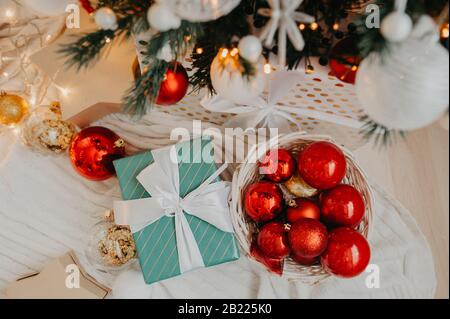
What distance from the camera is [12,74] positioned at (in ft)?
3.83

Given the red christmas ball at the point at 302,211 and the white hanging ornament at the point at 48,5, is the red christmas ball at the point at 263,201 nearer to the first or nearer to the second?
the red christmas ball at the point at 302,211

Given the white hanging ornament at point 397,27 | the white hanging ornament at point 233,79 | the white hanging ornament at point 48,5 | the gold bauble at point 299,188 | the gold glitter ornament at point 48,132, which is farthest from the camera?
the gold glitter ornament at point 48,132

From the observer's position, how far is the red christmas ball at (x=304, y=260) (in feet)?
2.98

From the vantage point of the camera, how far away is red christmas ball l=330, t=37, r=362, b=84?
0.72 meters

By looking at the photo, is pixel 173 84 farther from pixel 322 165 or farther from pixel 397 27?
pixel 397 27

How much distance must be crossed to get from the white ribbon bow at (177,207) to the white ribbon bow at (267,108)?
5.7 inches

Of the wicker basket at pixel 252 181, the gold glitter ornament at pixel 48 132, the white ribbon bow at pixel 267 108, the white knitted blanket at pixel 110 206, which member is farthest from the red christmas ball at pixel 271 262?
the gold glitter ornament at pixel 48 132

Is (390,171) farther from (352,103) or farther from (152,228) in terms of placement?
(152,228)

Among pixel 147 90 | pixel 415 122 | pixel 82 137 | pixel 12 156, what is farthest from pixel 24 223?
pixel 415 122

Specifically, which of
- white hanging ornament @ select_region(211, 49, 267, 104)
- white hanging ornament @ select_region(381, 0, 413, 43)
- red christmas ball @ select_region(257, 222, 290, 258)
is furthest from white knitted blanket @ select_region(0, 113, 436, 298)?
white hanging ornament @ select_region(381, 0, 413, 43)

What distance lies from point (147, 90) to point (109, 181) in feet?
1.57

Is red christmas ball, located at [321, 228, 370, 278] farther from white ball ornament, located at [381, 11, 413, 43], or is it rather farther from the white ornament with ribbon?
white ball ornament, located at [381, 11, 413, 43]

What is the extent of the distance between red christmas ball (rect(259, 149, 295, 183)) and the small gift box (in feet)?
0.34
